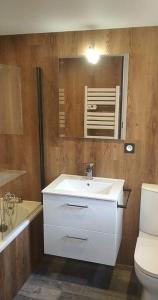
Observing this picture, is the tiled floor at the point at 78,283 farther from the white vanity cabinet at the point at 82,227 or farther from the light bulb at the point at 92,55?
the light bulb at the point at 92,55

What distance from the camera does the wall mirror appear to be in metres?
2.23

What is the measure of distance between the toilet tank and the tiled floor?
0.51 metres

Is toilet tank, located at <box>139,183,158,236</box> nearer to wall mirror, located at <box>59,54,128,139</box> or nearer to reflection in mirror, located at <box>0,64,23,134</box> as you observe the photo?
wall mirror, located at <box>59,54,128,139</box>

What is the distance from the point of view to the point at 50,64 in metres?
2.39

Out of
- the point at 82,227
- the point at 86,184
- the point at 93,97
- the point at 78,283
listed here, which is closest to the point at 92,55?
the point at 93,97

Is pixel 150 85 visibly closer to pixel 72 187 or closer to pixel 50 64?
pixel 50 64

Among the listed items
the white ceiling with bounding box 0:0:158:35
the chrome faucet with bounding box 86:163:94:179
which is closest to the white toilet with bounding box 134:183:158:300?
the chrome faucet with bounding box 86:163:94:179

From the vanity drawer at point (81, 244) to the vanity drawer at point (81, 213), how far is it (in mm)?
50

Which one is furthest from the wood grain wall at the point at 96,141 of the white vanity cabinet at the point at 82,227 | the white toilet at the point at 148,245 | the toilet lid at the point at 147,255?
the white vanity cabinet at the point at 82,227

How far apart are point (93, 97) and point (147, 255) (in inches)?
51.9

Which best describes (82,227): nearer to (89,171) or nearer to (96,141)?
(89,171)

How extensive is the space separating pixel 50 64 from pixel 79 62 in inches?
10.8

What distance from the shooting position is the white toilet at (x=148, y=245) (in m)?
1.76

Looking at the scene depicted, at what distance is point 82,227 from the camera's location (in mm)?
2033
